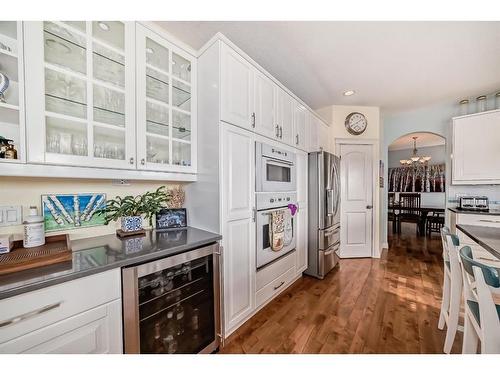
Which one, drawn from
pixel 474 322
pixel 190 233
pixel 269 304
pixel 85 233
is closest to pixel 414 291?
pixel 474 322

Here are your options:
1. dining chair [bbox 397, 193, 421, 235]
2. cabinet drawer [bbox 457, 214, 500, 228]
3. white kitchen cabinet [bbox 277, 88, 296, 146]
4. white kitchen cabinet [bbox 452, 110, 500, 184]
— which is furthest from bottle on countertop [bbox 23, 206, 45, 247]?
dining chair [bbox 397, 193, 421, 235]

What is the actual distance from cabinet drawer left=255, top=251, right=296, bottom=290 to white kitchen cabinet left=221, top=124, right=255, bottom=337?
0.37ft

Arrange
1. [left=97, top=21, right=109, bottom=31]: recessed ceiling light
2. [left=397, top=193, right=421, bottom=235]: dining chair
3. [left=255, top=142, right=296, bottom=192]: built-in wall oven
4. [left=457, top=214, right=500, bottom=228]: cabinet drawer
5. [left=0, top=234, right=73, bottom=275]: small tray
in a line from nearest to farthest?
[left=0, top=234, right=73, bottom=275]: small tray < [left=97, top=21, right=109, bottom=31]: recessed ceiling light < [left=255, top=142, right=296, bottom=192]: built-in wall oven < [left=457, top=214, right=500, bottom=228]: cabinet drawer < [left=397, top=193, right=421, bottom=235]: dining chair

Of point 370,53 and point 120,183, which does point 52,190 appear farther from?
point 370,53

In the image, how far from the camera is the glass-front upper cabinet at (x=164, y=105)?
1.38 m

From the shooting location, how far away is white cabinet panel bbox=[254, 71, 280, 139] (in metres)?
1.75

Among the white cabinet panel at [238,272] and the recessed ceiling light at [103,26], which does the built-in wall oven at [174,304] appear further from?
the recessed ceiling light at [103,26]

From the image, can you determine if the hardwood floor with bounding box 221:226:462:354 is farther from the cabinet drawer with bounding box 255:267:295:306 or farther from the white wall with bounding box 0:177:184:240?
the white wall with bounding box 0:177:184:240

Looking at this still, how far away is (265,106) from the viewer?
1853 mm

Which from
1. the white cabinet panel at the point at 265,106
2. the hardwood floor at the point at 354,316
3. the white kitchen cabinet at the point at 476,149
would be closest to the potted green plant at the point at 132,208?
the white cabinet panel at the point at 265,106

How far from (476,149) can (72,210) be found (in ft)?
15.4

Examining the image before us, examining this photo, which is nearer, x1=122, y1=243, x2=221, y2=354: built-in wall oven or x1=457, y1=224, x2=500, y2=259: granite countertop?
x1=122, y1=243, x2=221, y2=354: built-in wall oven

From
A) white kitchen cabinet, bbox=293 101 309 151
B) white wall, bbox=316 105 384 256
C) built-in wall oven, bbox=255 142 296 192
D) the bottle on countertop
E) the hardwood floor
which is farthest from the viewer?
white wall, bbox=316 105 384 256

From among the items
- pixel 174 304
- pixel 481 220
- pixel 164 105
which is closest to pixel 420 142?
pixel 481 220
